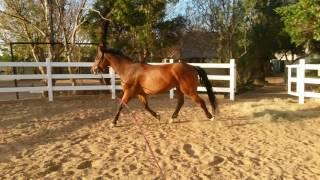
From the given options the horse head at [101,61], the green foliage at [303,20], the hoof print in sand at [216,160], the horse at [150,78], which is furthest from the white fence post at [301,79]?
the hoof print in sand at [216,160]

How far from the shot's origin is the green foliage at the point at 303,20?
35.0ft

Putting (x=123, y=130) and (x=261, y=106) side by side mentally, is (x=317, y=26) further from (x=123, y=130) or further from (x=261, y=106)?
(x=123, y=130)

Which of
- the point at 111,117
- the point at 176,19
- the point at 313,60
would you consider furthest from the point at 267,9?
the point at 111,117

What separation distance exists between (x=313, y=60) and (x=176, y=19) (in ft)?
29.7

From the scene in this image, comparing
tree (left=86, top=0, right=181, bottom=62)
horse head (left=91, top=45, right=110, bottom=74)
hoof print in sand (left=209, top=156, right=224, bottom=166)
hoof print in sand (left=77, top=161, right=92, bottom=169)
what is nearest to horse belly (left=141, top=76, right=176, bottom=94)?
horse head (left=91, top=45, right=110, bottom=74)

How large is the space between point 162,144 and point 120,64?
2357 millimetres

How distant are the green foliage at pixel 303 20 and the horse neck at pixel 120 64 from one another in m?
5.89

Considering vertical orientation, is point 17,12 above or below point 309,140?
above

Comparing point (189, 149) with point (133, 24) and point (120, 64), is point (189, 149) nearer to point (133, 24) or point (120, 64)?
point (120, 64)

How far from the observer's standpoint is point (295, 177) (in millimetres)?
4523

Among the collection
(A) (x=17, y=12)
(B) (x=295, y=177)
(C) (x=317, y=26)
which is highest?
(A) (x=17, y=12)

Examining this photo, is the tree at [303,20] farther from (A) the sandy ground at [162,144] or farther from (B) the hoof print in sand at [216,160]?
(B) the hoof print in sand at [216,160]

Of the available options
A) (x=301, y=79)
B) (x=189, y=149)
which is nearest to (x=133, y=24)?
(x=301, y=79)

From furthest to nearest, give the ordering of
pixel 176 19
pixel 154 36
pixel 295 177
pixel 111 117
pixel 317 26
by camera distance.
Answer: pixel 176 19 < pixel 154 36 < pixel 317 26 < pixel 111 117 < pixel 295 177
